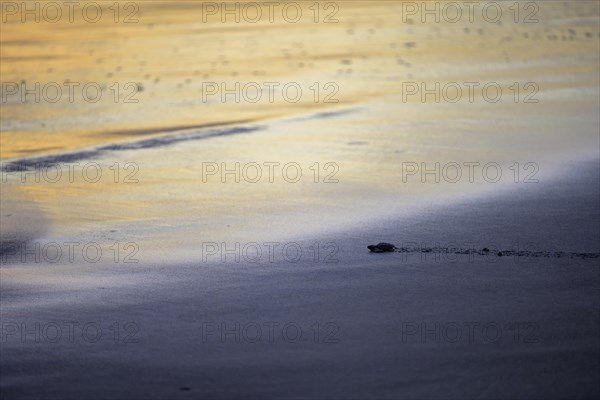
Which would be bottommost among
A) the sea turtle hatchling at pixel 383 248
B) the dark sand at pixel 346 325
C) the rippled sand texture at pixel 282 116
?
the dark sand at pixel 346 325

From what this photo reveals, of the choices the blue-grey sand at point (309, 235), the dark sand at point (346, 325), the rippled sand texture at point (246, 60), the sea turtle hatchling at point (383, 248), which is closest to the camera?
the dark sand at point (346, 325)

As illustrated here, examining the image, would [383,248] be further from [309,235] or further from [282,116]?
[282,116]

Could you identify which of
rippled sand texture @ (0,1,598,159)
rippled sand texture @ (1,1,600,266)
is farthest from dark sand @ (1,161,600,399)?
rippled sand texture @ (0,1,598,159)

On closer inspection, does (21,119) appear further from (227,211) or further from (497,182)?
(497,182)

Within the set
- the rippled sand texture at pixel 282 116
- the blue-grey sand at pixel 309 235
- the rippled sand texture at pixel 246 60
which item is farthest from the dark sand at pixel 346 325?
the rippled sand texture at pixel 246 60

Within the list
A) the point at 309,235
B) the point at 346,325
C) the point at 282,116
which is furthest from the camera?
the point at 282,116

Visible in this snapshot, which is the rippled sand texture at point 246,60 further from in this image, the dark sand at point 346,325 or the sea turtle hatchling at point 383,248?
the dark sand at point 346,325

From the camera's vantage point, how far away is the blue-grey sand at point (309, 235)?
4637mm

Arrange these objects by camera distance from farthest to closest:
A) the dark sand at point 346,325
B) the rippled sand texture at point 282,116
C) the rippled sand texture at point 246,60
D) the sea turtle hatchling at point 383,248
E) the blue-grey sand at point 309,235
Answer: the rippled sand texture at point 246,60 < the rippled sand texture at point 282,116 < the sea turtle hatchling at point 383,248 < the blue-grey sand at point 309,235 < the dark sand at point 346,325

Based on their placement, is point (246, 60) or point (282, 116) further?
point (246, 60)

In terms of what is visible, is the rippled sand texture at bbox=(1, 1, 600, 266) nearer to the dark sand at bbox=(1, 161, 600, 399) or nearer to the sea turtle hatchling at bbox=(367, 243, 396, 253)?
the sea turtle hatchling at bbox=(367, 243, 396, 253)

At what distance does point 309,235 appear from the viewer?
6.88 m

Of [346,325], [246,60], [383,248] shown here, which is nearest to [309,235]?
A: [383,248]

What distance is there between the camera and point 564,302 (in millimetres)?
5246
